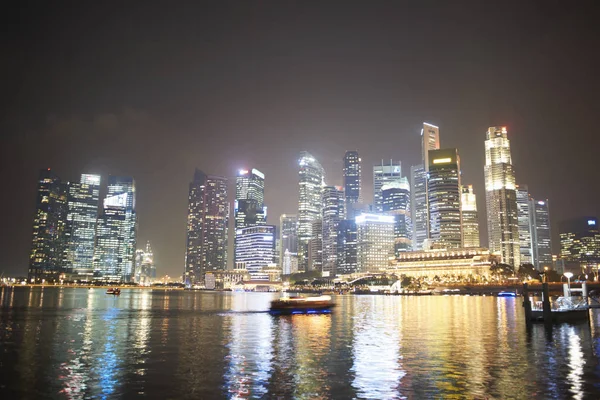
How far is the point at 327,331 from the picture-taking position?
211 ft

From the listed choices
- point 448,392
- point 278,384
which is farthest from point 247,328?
point 448,392

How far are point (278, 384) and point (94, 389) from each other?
11041 mm

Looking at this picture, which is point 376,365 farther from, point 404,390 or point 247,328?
point 247,328

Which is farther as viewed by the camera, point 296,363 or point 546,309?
point 546,309

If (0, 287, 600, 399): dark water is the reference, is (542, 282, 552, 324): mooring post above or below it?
above

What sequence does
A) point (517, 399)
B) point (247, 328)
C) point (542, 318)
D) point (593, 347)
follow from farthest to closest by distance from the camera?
point (542, 318) < point (247, 328) < point (593, 347) < point (517, 399)

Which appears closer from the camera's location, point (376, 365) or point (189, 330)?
point (376, 365)

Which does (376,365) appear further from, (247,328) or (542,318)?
(542,318)

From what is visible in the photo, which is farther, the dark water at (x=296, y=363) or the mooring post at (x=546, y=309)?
the mooring post at (x=546, y=309)

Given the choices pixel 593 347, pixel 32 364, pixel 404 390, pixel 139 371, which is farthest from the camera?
pixel 593 347

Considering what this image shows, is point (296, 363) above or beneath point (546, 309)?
beneath

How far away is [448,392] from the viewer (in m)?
28.0

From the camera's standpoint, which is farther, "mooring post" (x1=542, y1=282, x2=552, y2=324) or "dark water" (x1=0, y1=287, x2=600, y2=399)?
"mooring post" (x1=542, y1=282, x2=552, y2=324)

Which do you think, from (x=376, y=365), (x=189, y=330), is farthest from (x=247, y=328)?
(x=376, y=365)
